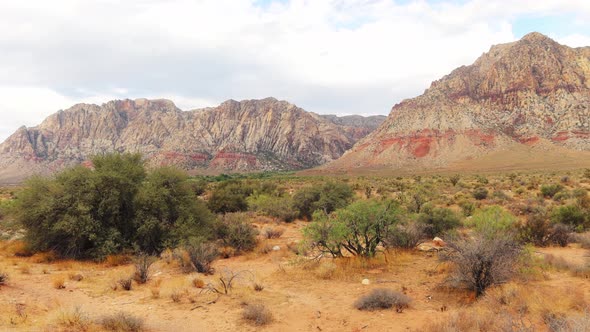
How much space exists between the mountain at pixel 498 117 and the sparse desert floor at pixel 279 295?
90.6 m

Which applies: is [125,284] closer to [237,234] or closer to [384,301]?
[237,234]

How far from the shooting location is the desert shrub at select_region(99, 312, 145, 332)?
7598 millimetres

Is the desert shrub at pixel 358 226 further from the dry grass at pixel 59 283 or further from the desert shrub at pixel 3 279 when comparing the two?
the desert shrub at pixel 3 279

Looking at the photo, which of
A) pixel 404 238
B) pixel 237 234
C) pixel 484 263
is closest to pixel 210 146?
pixel 237 234

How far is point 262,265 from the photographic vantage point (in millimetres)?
14484

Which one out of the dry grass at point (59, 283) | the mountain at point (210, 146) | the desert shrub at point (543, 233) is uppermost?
the mountain at point (210, 146)

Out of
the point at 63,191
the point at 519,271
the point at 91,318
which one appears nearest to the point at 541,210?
the point at 519,271

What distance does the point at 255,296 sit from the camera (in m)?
10.3

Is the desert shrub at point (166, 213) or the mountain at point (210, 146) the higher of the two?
the mountain at point (210, 146)

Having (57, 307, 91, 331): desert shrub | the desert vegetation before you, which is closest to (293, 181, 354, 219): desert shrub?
the desert vegetation

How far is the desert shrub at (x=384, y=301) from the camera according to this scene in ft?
29.3

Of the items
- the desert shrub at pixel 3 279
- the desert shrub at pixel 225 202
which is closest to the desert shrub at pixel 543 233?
the desert shrub at pixel 3 279

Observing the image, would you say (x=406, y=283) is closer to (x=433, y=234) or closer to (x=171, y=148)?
(x=433, y=234)

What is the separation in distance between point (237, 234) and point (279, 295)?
23.3 ft
